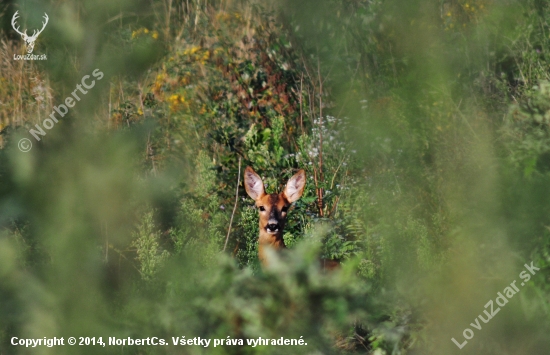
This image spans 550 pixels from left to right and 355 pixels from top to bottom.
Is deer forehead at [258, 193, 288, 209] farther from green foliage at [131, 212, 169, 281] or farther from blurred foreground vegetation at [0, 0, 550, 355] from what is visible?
green foliage at [131, 212, 169, 281]

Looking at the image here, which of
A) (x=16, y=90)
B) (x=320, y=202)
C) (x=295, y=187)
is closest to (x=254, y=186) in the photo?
(x=295, y=187)

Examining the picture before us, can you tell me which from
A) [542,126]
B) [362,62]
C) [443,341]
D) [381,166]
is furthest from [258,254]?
[443,341]

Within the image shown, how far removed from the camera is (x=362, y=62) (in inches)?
120

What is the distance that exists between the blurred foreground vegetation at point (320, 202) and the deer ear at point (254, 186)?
0.39ft

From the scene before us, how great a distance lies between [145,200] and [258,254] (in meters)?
2.28

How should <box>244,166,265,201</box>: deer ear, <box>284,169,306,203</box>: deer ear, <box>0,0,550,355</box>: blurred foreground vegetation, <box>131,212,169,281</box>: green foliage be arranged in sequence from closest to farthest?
<box>0,0,550,355</box>: blurred foreground vegetation
<box>131,212,169,281</box>: green foliage
<box>284,169,306,203</box>: deer ear
<box>244,166,265,201</box>: deer ear

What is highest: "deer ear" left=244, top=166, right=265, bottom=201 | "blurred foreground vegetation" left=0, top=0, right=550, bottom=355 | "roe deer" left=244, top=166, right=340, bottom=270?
"deer ear" left=244, top=166, right=265, bottom=201

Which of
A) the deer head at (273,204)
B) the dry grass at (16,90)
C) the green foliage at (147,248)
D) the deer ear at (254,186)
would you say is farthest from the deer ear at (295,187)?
the dry grass at (16,90)

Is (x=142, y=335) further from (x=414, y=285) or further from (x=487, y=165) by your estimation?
(x=487, y=165)

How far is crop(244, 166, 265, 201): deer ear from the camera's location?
417 cm

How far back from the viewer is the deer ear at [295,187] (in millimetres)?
4043

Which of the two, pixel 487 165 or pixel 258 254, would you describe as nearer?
pixel 487 165

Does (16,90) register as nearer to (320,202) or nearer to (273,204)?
(273,204)

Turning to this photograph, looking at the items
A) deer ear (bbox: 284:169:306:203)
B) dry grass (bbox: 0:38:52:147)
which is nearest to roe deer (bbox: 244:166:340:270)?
deer ear (bbox: 284:169:306:203)
